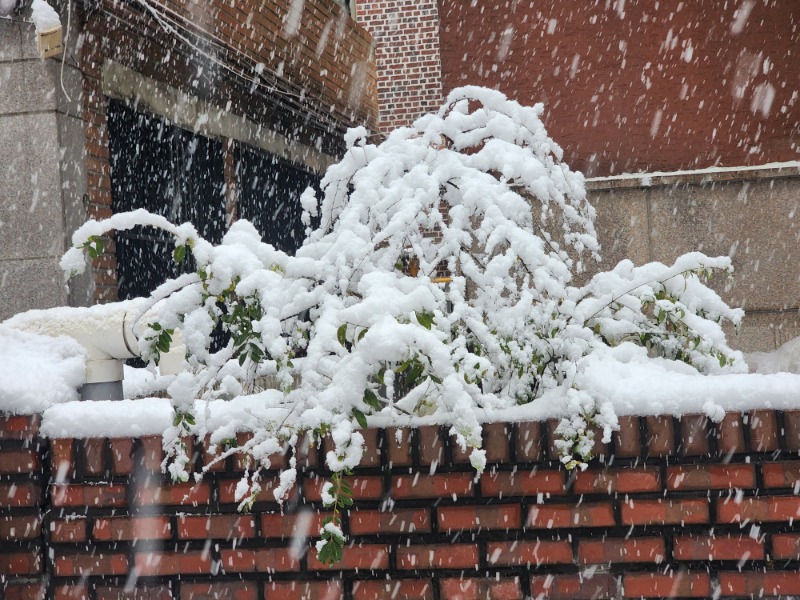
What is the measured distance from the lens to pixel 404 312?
2244 mm

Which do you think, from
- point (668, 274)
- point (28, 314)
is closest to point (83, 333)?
point (28, 314)

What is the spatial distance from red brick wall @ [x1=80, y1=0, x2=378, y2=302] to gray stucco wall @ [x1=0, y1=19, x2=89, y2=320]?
349 mm

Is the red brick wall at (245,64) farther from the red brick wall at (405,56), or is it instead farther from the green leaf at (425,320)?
the green leaf at (425,320)

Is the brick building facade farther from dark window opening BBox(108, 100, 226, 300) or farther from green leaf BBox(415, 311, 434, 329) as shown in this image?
green leaf BBox(415, 311, 434, 329)

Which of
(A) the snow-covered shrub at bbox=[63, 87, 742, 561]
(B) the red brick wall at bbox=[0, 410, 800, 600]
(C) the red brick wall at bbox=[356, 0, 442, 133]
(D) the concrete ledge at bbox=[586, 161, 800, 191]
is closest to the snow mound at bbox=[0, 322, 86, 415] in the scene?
(B) the red brick wall at bbox=[0, 410, 800, 600]

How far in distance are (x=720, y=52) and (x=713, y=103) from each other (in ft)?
1.81

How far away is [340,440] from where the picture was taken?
2.16 m

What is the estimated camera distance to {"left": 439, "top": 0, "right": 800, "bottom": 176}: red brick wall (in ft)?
28.6

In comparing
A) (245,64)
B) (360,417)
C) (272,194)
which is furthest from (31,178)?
(272,194)

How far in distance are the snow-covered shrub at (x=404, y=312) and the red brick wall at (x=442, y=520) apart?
123 millimetres

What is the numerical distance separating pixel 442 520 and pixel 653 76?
7.60 meters

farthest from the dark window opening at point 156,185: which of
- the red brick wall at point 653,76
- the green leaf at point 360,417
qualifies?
the green leaf at point 360,417

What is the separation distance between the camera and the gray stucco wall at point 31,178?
6.27 meters

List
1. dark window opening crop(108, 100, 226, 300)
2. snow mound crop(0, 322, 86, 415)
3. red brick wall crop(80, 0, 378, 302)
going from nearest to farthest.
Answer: snow mound crop(0, 322, 86, 415)
red brick wall crop(80, 0, 378, 302)
dark window opening crop(108, 100, 226, 300)
